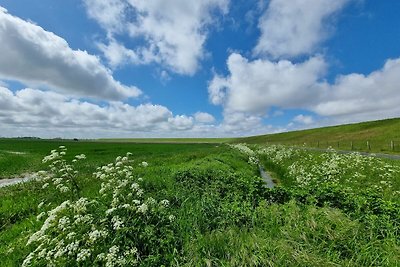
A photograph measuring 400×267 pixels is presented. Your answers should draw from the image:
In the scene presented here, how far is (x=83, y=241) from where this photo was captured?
5.94m

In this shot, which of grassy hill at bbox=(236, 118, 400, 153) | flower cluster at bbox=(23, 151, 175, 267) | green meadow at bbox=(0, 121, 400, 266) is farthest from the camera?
grassy hill at bbox=(236, 118, 400, 153)

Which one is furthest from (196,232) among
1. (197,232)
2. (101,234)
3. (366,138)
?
(366,138)

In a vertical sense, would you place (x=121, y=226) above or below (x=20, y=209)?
above

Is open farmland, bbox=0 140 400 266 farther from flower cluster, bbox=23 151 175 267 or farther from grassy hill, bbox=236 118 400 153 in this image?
grassy hill, bbox=236 118 400 153

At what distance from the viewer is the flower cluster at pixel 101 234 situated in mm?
5492

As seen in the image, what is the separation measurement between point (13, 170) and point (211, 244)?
Answer: 30.4m

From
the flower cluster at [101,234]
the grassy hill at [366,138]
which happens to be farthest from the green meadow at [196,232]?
the grassy hill at [366,138]

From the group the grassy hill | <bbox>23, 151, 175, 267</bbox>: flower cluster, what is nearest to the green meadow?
<bbox>23, 151, 175, 267</bbox>: flower cluster

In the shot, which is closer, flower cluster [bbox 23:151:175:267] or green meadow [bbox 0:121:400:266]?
flower cluster [bbox 23:151:175:267]

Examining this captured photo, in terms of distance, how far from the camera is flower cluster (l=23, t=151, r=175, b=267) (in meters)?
5.49

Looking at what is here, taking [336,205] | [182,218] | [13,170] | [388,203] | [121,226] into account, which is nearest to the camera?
[121,226]

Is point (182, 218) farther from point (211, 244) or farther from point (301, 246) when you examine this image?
point (301, 246)

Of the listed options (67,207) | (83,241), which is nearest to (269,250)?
(83,241)

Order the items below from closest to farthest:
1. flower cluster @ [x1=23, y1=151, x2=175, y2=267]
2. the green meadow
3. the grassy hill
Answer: flower cluster @ [x1=23, y1=151, x2=175, y2=267], the green meadow, the grassy hill
